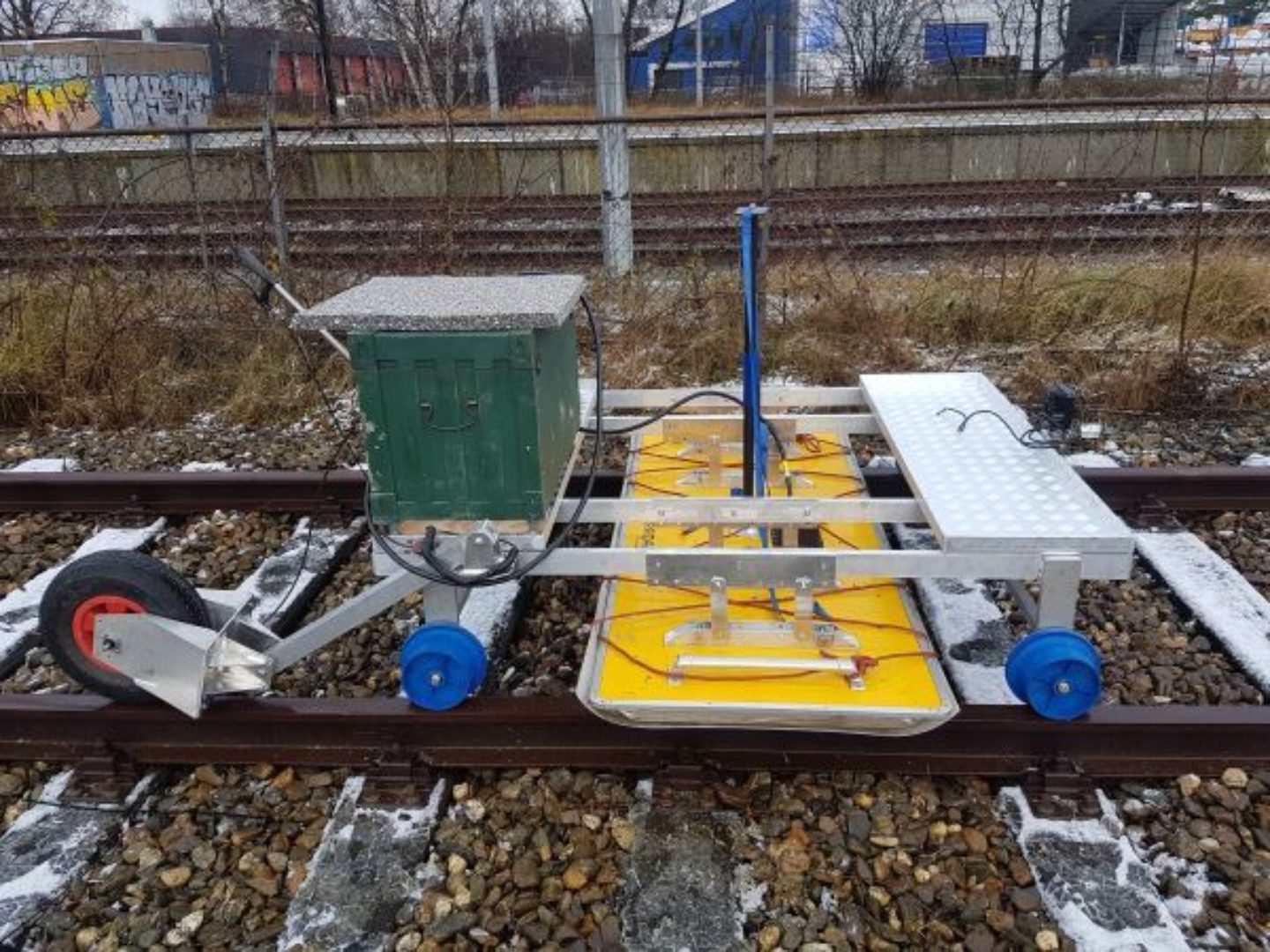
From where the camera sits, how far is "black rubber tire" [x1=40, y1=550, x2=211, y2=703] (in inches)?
123

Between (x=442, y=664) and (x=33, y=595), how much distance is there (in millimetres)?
2356

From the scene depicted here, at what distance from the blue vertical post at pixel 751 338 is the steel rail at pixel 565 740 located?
0.99 m

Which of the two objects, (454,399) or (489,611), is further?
(489,611)

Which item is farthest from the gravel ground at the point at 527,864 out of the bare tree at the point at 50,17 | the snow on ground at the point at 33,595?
the bare tree at the point at 50,17

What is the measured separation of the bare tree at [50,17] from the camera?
41.3m

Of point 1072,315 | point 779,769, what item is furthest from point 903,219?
point 779,769

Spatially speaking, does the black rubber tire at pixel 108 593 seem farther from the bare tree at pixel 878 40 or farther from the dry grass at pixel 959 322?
the bare tree at pixel 878 40

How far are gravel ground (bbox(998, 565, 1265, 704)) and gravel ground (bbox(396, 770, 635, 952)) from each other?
5.88ft

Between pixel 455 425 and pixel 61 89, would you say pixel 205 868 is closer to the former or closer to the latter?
pixel 455 425

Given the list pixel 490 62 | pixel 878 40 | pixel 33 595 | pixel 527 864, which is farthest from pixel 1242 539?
pixel 878 40

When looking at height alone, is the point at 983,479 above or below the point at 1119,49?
below

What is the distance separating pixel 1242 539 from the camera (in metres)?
4.44

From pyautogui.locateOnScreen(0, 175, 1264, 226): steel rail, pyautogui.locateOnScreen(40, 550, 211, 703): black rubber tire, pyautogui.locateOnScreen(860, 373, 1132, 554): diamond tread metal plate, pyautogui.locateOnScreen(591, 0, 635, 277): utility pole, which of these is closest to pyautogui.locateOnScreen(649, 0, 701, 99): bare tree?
pyautogui.locateOnScreen(0, 175, 1264, 226): steel rail

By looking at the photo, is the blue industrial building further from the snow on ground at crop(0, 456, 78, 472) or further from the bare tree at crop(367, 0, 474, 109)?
the snow on ground at crop(0, 456, 78, 472)
